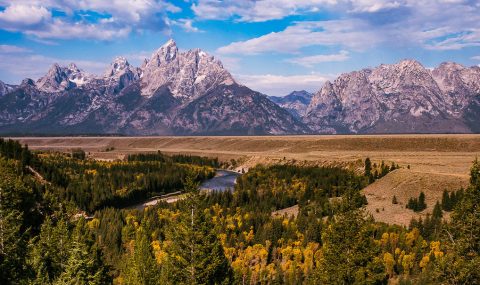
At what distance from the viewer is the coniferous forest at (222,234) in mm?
35281

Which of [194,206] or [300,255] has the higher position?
[194,206]

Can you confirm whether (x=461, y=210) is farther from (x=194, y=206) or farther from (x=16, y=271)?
(x=16, y=271)

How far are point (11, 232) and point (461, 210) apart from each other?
36363 millimetres

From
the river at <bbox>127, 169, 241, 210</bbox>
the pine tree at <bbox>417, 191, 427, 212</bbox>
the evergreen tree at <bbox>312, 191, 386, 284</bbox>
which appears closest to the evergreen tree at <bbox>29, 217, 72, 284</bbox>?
the evergreen tree at <bbox>312, 191, 386, 284</bbox>

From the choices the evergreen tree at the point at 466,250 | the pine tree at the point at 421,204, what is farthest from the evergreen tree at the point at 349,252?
the pine tree at the point at 421,204

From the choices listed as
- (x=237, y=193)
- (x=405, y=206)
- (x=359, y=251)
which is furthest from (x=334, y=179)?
(x=359, y=251)

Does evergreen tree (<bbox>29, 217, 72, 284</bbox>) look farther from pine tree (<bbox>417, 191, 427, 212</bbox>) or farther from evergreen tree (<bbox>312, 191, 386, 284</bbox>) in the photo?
pine tree (<bbox>417, 191, 427, 212</bbox>)

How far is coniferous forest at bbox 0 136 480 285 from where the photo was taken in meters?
35.3

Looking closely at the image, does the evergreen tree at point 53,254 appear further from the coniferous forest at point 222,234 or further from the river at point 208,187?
the river at point 208,187

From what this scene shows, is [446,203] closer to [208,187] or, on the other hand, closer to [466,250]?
[466,250]

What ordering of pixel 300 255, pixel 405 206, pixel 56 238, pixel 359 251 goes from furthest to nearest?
pixel 405 206
pixel 300 255
pixel 56 238
pixel 359 251

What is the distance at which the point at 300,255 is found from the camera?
75562 mm

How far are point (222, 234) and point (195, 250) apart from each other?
49.9 m

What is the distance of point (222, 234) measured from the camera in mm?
84562
